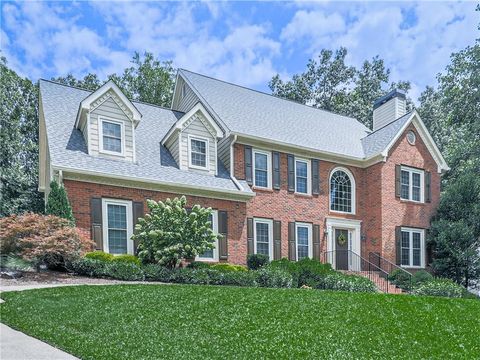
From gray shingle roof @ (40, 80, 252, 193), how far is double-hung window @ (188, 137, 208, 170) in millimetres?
543

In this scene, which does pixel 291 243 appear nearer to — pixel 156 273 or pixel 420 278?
pixel 420 278

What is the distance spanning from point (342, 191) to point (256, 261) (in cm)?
633

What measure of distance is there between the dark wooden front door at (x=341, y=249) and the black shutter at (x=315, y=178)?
2141 millimetres

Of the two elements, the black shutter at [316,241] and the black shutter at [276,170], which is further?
the black shutter at [316,241]

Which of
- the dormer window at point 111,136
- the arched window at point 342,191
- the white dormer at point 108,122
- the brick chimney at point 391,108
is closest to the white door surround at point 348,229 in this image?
the arched window at point 342,191

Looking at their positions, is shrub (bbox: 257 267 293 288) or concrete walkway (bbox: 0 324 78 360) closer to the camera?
concrete walkway (bbox: 0 324 78 360)

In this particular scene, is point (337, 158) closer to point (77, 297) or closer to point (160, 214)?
point (160, 214)

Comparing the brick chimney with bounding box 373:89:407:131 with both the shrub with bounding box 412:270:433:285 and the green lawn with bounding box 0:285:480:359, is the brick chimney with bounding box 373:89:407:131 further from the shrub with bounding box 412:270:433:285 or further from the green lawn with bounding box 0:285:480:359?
the green lawn with bounding box 0:285:480:359

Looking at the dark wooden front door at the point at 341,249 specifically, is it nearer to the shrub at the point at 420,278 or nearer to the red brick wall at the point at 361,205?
the red brick wall at the point at 361,205

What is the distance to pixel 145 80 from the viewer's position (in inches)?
1190

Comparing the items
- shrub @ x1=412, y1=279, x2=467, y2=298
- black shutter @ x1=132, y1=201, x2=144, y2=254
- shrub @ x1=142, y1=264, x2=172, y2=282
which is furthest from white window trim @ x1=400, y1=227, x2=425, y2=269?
black shutter @ x1=132, y1=201, x2=144, y2=254

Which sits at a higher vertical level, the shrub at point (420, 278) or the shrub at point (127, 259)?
the shrub at point (127, 259)

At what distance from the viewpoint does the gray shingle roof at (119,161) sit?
1362cm

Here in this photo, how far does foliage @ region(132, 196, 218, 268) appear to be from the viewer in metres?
12.6
